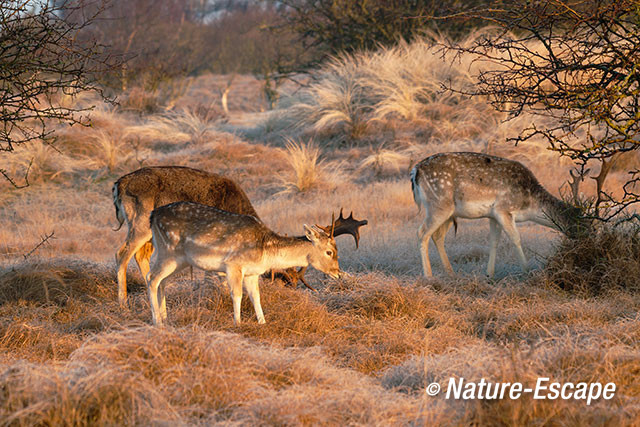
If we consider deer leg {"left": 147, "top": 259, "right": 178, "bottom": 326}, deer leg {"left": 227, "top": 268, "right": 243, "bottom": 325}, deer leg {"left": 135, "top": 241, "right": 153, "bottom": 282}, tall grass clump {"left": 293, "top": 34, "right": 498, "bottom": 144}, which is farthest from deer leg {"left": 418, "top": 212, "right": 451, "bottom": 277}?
tall grass clump {"left": 293, "top": 34, "right": 498, "bottom": 144}

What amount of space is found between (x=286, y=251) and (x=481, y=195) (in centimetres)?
333

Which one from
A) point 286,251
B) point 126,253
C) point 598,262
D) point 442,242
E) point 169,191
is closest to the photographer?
point 286,251

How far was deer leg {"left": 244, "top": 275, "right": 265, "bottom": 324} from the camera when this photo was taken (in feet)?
24.0

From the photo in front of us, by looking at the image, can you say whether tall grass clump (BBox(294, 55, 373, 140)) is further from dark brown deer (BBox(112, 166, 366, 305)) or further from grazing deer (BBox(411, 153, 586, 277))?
dark brown deer (BBox(112, 166, 366, 305))

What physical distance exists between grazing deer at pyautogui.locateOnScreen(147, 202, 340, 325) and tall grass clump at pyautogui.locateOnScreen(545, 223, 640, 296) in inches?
131

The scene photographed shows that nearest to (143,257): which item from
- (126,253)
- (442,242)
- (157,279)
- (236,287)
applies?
(126,253)

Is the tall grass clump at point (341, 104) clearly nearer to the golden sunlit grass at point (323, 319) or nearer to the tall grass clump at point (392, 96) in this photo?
the tall grass clump at point (392, 96)

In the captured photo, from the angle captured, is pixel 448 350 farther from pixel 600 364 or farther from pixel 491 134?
pixel 491 134

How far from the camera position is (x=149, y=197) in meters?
8.80

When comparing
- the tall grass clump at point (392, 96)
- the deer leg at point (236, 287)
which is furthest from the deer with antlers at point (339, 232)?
the tall grass clump at point (392, 96)

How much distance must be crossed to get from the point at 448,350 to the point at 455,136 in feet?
42.0

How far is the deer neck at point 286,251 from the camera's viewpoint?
7484 mm

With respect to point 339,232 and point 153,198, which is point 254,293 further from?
point 153,198

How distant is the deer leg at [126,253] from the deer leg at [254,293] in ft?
5.79
